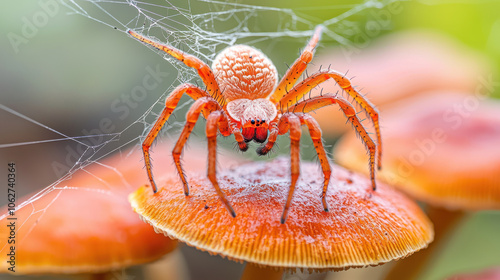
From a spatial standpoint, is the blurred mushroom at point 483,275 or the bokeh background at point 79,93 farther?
the bokeh background at point 79,93

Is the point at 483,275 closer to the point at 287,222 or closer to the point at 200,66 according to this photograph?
the point at 287,222

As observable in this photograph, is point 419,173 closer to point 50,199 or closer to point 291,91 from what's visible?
point 291,91

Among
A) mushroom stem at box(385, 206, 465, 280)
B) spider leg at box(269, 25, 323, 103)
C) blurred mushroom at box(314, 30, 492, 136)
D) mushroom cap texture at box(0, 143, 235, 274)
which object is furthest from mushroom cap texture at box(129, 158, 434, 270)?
blurred mushroom at box(314, 30, 492, 136)

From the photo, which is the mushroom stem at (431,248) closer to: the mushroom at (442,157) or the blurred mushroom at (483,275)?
the mushroom at (442,157)

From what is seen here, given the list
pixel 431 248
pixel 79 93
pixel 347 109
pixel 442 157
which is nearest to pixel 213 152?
pixel 347 109

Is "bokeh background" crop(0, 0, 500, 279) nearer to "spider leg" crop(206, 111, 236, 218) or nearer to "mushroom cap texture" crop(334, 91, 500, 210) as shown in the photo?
"mushroom cap texture" crop(334, 91, 500, 210)

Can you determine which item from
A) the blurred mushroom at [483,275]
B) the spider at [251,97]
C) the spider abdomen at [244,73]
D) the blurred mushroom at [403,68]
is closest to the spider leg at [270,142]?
the spider at [251,97]

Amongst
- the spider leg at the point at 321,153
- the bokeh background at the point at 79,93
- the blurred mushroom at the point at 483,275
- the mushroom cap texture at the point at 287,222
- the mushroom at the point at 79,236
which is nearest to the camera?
the mushroom cap texture at the point at 287,222
